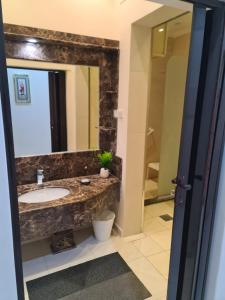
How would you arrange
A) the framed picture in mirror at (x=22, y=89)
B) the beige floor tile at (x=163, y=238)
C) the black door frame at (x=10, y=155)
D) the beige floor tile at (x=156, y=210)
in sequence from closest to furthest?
the black door frame at (x=10, y=155)
the framed picture in mirror at (x=22, y=89)
the beige floor tile at (x=163, y=238)
the beige floor tile at (x=156, y=210)

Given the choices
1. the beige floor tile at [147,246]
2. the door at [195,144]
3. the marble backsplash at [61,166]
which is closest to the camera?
the door at [195,144]

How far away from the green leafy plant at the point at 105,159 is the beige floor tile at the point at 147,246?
2.94ft

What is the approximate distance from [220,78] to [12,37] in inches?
62.9

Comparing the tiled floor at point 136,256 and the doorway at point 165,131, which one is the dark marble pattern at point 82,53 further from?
the tiled floor at point 136,256

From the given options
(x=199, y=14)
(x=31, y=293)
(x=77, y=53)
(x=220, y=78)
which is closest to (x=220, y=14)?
(x=199, y=14)

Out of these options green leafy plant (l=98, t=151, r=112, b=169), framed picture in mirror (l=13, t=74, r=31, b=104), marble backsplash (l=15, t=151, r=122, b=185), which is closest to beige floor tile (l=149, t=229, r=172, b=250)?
marble backsplash (l=15, t=151, r=122, b=185)

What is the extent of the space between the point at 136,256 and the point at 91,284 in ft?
1.78

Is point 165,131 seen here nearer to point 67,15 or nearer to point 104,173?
point 104,173

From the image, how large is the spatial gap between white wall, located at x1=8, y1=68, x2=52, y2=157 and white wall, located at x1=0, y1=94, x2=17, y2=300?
1.34m

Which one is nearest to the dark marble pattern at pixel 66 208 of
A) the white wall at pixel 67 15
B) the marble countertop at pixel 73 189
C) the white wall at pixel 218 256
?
the marble countertop at pixel 73 189

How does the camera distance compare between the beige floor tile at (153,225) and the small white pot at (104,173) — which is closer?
the small white pot at (104,173)

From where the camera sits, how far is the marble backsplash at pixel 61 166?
83.3 inches

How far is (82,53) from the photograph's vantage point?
2154 millimetres

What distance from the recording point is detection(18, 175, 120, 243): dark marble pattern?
5.85 feet
